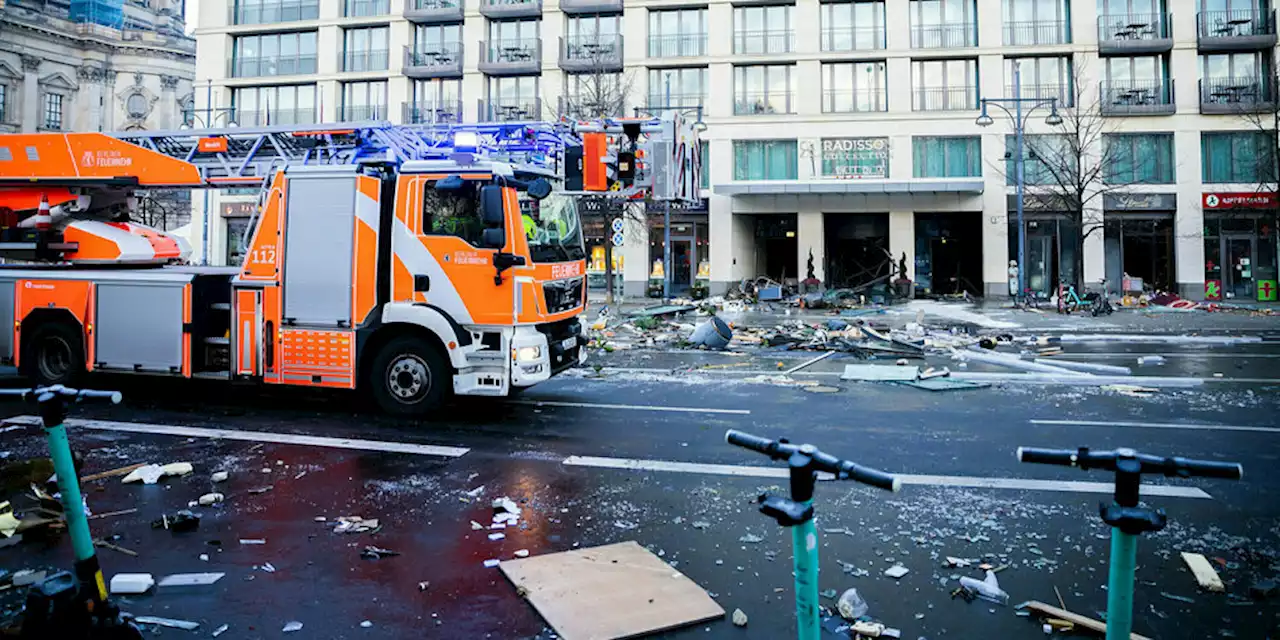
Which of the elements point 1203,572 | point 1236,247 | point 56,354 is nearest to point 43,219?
point 56,354

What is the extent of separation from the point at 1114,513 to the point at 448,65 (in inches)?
1699

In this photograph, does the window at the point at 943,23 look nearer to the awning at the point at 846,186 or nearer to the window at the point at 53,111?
the awning at the point at 846,186

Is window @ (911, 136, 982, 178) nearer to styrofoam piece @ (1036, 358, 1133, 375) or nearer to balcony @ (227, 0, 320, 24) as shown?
styrofoam piece @ (1036, 358, 1133, 375)

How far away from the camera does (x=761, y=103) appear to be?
39.2 meters

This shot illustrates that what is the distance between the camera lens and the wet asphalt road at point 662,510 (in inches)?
164

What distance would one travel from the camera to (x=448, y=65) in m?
41.8

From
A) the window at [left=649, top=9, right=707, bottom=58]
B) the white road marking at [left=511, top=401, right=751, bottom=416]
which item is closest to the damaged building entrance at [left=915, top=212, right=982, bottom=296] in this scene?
the window at [left=649, top=9, right=707, bottom=58]

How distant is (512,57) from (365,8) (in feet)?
29.8

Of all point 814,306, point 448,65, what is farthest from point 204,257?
point 814,306

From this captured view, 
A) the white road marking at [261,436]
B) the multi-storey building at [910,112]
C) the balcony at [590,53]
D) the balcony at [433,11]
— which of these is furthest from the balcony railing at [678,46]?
the white road marking at [261,436]

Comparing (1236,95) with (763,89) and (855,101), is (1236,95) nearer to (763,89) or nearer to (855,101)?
(855,101)

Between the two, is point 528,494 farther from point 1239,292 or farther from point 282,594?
point 1239,292

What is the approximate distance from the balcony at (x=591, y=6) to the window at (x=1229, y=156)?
27.8 m

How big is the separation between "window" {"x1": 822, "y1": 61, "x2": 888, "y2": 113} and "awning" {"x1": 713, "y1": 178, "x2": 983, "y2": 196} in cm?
404
